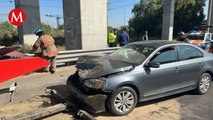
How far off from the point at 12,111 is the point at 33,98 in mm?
828

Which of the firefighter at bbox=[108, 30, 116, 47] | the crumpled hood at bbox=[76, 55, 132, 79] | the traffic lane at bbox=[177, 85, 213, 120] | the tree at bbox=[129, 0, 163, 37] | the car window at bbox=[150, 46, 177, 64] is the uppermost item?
the tree at bbox=[129, 0, 163, 37]

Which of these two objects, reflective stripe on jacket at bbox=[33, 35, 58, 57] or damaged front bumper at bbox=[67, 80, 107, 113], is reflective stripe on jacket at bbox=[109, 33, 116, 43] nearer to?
reflective stripe on jacket at bbox=[33, 35, 58, 57]

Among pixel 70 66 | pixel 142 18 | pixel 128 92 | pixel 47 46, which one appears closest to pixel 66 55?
pixel 70 66

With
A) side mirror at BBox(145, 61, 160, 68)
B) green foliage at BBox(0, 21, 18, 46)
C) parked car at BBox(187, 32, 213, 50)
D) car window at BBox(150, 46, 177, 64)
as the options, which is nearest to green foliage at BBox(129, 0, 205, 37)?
parked car at BBox(187, 32, 213, 50)

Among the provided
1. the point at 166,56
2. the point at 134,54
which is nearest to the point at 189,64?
the point at 166,56

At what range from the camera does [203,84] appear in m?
6.04

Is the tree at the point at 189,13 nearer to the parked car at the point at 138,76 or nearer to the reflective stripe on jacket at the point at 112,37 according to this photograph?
A: the reflective stripe on jacket at the point at 112,37

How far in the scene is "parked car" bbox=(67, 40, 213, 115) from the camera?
172 inches

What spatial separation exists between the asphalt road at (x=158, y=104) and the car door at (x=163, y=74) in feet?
→ 1.24

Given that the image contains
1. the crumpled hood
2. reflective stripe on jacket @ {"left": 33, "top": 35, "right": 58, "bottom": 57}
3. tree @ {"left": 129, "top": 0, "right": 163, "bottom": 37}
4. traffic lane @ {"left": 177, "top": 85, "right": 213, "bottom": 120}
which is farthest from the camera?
tree @ {"left": 129, "top": 0, "right": 163, "bottom": 37}

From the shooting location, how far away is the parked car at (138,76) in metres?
4.38

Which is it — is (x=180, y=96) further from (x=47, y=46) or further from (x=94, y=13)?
(x=94, y=13)

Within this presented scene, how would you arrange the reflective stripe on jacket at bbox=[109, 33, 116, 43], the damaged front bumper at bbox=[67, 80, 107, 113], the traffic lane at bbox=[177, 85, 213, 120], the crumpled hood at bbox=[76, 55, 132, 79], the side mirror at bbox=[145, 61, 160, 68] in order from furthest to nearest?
the reflective stripe on jacket at bbox=[109, 33, 116, 43]
the side mirror at bbox=[145, 61, 160, 68]
the traffic lane at bbox=[177, 85, 213, 120]
the crumpled hood at bbox=[76, 55, 132, 79]
the damaged front bumper at bbox=[67, 80, 107, 113]

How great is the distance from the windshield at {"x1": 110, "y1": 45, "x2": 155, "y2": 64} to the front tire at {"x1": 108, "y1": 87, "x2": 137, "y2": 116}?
80cm
